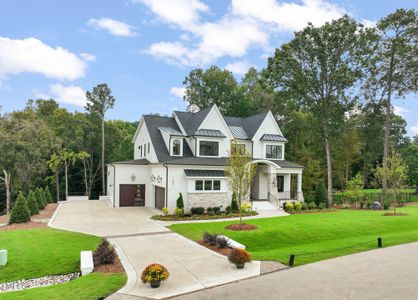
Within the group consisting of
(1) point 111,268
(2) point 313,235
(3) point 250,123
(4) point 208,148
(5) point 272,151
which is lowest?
(2) point 313,235

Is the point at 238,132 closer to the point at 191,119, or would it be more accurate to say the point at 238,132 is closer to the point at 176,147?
the point at 191,119

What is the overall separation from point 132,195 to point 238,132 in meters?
12.4

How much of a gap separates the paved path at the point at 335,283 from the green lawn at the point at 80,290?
224 centimetres

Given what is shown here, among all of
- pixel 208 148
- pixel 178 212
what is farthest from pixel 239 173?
pixel 208 148

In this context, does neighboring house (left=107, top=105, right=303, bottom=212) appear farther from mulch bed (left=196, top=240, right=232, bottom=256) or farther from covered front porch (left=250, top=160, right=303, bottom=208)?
mulch bed (left=196, top=240, right=232, bottom=256)

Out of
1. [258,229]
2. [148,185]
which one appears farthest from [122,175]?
[258,229]

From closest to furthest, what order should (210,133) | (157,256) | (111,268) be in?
1. (111,268)
2. (157,256)
3. (210,133)

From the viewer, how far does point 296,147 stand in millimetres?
42031

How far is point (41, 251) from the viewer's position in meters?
13.3

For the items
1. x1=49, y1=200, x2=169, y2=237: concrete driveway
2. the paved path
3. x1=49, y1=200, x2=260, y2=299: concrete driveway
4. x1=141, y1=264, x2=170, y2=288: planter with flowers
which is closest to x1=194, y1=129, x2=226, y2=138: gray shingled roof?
x1=49, y1=200, x2=169, y2=237: concrete driveway

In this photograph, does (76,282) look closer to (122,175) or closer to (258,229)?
(258,229)

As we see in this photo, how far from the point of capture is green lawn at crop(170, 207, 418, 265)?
13604 millimetres

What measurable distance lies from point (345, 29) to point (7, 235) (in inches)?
1269

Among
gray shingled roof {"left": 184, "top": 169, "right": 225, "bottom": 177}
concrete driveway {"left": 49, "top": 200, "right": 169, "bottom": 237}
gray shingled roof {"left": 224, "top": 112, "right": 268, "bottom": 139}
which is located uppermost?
gray shingled roof {"left": 224, "top": 112, "right": 268, "bottom": 139}
